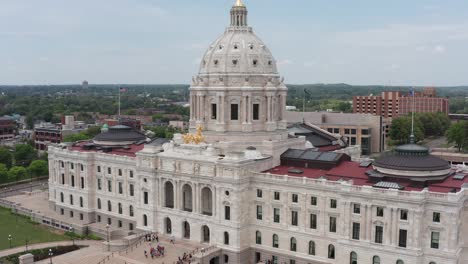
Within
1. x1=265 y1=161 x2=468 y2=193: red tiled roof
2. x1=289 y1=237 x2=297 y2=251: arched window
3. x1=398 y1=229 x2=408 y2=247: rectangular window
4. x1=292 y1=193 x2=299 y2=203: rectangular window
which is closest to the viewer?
x1=398 y1=229 x2=408 y2=247: rectangular window

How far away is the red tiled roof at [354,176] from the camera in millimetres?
69181

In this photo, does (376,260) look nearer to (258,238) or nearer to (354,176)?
(354,176)

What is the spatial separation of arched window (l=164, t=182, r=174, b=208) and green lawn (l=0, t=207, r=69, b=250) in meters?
22.4

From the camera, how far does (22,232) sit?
9856 centimetres

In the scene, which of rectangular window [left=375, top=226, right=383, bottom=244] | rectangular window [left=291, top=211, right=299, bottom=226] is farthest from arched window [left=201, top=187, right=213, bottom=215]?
rectangular window [left=375, top=226, right=383, bottom=244]

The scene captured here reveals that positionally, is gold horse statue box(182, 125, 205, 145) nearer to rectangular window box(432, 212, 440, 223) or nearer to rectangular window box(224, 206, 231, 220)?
rectangular window box(224, 206, 231, 220)

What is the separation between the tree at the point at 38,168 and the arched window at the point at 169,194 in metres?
67.8

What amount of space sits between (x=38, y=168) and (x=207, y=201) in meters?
75.8

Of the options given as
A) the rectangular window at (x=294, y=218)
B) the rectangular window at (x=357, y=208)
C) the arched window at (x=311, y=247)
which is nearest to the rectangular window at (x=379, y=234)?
the rectangular window at (x=357, y=208)

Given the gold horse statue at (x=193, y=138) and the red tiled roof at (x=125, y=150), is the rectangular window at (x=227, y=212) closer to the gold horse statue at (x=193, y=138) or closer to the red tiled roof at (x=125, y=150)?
the gold horse statue at (x=193, y=138)

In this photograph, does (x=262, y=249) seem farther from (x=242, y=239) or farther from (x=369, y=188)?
(x=369, y=188)

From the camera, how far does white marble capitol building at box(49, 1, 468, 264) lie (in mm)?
67688

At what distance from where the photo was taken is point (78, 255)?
84.3 metres

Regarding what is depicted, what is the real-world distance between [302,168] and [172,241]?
25.3 metres
